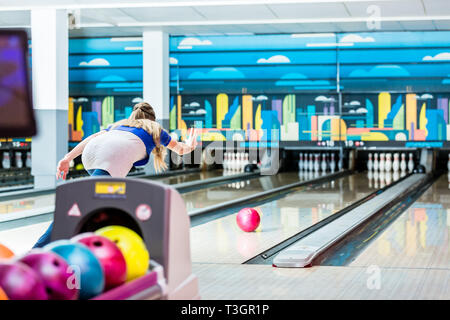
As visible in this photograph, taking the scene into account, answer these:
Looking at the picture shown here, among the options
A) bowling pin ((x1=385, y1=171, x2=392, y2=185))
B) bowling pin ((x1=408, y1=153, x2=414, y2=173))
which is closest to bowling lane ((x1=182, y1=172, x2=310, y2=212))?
bowling pin ((x1=385, y1=171, x2=392, y2=185))

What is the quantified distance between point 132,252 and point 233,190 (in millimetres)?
5554

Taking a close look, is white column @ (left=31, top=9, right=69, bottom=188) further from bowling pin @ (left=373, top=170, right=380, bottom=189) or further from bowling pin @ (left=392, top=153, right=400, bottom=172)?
bowling pin @ (left=392, top=153, right=400, bottom=172)

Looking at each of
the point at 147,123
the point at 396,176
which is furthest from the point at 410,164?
the point at 147,123

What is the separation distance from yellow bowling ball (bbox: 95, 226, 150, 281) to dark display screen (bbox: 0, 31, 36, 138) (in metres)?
0.80

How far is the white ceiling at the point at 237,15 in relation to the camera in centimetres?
666

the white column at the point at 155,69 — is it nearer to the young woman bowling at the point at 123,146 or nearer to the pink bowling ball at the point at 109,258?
the young woman bowling at the point at 123,146

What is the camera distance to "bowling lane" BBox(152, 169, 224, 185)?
27.8ft

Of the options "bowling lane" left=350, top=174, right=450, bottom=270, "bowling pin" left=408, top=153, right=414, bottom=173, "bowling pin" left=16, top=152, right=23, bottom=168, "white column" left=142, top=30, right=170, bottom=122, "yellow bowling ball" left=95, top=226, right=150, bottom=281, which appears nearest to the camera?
"yellow bowling ball" left=95, top=226, right=150, bottom=281

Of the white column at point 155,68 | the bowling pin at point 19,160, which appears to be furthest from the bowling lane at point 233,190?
the bowling pin at point 19,160

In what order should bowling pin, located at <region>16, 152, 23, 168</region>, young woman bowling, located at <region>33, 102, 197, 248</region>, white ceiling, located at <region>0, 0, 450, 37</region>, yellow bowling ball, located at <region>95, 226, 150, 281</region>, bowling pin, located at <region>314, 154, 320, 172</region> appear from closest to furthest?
1. yellow bowling ball, located at <region>95, 226, 150, 281</region>
2. young woman bowling, located at <region>33, 102, 197, 248</region>
3. white ceiling, located at <region>0, 0, 450, 37</region>
4. bowling pin, located at <region>16, 152, 23, 168</region>
5. bowling pin, located at <region>314, 154, 320, 172</region>

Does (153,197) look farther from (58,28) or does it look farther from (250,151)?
(250,151)

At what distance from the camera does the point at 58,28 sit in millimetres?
7469

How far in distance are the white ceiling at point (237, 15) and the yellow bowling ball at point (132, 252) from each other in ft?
16.1

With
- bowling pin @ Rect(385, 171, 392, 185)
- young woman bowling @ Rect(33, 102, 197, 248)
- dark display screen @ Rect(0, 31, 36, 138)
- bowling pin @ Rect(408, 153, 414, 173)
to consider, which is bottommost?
bowling pin @ Rect(385, 171, 392, 185)
